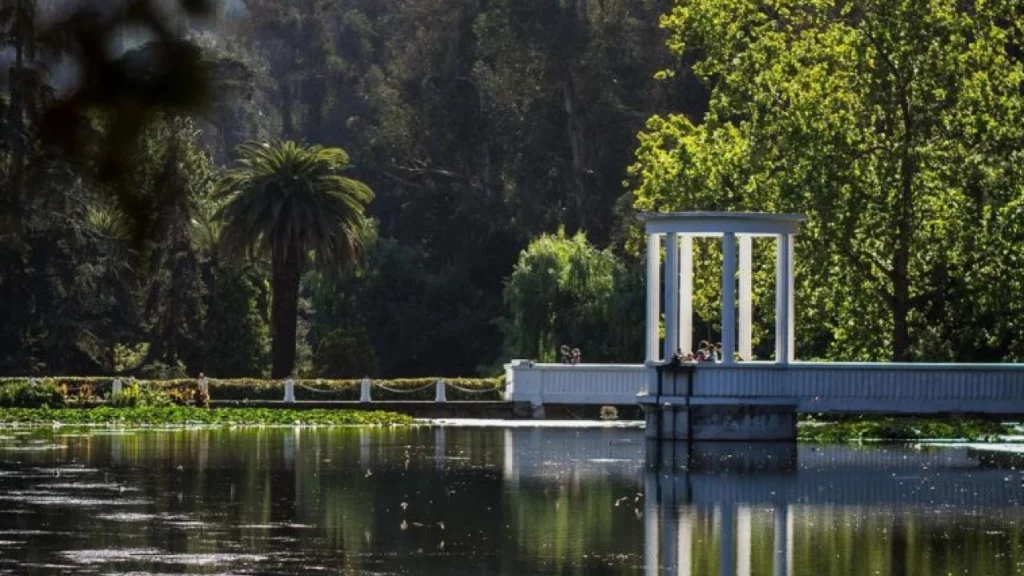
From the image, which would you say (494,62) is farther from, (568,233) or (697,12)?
(697,12)

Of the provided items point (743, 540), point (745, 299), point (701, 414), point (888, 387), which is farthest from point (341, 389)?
point (743, 540)

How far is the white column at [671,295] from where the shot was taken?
45125 mm

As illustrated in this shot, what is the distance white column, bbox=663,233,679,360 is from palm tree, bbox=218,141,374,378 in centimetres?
3152

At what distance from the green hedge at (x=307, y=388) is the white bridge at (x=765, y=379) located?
23.4 metres

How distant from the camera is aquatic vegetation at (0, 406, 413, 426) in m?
56.1

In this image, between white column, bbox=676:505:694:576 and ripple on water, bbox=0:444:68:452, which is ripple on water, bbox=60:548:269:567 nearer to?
white column, bbox=676:505:694:576

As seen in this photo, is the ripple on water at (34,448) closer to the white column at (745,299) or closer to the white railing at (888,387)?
the white railing at (888,387)

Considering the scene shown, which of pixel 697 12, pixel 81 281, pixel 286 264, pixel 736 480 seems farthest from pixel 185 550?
pixel 81 281

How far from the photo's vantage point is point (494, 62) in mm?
99375

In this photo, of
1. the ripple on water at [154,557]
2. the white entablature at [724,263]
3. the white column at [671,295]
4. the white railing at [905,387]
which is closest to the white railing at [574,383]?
the white entablature at [724,263]

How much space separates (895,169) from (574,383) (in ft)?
34.6

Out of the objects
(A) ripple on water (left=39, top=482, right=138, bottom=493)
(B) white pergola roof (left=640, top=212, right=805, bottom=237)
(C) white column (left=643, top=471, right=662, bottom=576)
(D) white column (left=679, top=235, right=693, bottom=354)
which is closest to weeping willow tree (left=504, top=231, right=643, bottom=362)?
(D) white column (left=679, top=235, right=693, bottom=354)

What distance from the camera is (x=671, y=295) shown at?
149ft

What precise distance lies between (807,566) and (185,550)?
6.07 metres
